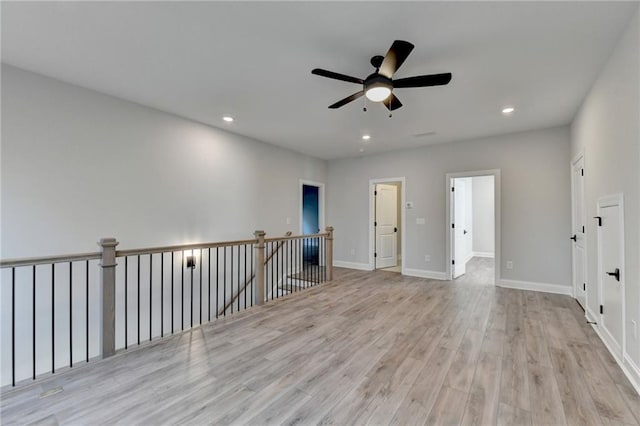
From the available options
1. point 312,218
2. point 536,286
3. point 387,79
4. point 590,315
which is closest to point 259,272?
point 387,79

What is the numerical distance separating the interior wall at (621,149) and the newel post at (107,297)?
4.25 m

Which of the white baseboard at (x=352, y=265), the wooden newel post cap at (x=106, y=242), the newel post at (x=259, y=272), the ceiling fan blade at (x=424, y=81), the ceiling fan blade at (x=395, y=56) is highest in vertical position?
the ceiling fan blade at (x=395, y=56)

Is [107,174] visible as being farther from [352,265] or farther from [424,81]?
[352,265]

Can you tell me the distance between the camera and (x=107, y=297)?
2.51 meters

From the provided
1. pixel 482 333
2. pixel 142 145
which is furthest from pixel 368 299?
pixel 142 145

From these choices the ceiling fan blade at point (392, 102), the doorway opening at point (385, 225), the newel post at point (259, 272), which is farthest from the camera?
the doorway opening at point (385, 225)

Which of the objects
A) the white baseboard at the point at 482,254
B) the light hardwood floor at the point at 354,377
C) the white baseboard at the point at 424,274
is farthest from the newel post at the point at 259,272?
the white baseboard at the point at 482,254

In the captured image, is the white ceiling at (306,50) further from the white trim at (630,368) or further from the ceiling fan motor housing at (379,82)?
the white trim at (630,368)

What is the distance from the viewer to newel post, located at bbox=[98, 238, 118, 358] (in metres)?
2.48

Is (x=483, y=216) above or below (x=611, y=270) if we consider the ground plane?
above

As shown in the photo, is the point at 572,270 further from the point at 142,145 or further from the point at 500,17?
the point at 142,145

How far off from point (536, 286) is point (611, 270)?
8.30ft

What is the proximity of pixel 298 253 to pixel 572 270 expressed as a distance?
4.97 m

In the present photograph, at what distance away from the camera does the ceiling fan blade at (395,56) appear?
193 centimetres
